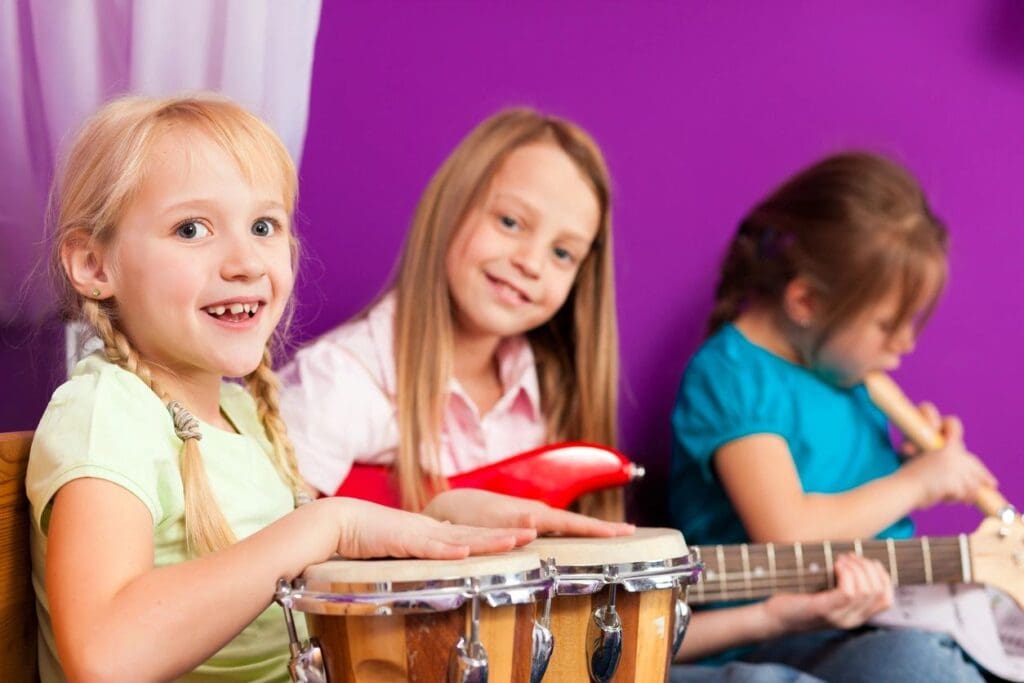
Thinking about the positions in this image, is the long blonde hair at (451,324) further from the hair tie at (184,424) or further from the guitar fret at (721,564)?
the hair tie at (184,424)

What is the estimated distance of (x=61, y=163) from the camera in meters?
1.23

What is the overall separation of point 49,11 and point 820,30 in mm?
1246

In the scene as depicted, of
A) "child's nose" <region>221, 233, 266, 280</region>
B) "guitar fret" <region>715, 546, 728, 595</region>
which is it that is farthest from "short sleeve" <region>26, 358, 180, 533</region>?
"guitar fret" <region>715, 546, 728, 595</region>

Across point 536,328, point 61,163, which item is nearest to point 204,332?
point 61,163

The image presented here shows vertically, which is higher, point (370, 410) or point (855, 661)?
point (370, 410)

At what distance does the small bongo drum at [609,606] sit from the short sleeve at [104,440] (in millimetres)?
316

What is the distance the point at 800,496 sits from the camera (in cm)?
172

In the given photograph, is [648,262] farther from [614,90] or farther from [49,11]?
[49,11]

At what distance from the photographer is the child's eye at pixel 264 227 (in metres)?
1.17

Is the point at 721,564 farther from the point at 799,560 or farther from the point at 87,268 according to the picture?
the point at 87,268

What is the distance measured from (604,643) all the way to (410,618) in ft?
0.68

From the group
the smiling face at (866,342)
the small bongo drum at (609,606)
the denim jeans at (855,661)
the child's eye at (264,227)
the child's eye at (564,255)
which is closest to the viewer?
the small bongo drum at (609,606)

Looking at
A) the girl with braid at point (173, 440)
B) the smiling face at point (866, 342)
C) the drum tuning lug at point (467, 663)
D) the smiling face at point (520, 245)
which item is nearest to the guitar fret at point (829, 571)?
the smiling face at point (866, 342)

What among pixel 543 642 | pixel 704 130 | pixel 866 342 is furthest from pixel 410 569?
pixel 704 130
